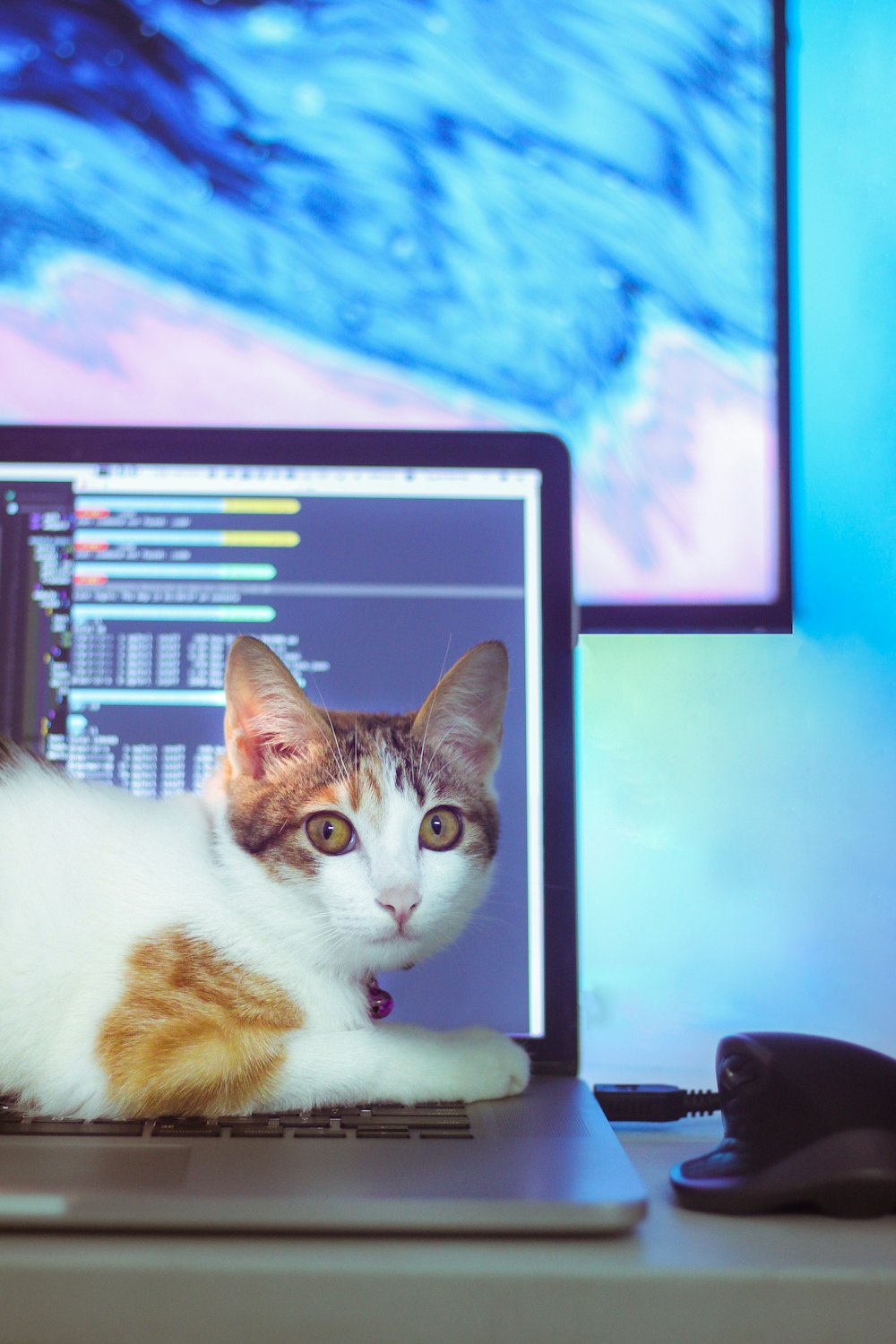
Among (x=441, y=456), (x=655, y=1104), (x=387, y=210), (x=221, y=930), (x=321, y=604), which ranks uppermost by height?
(x=387, y=210)

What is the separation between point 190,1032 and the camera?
662 mm

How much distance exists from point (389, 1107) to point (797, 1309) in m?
0.32

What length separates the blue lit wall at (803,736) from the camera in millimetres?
1122

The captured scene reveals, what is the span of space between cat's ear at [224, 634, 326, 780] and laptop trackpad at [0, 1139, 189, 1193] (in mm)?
293

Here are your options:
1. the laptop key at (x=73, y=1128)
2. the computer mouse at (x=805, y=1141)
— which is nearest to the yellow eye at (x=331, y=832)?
the laptop key at (x=73, y=1128)

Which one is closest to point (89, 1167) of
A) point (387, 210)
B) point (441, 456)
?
point (441, 456)

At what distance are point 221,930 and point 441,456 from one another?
444 millimetres

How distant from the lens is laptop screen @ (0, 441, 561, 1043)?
87cm

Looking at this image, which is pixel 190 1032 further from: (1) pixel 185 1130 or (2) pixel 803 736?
(2) pixel 803 736

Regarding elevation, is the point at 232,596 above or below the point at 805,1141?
above

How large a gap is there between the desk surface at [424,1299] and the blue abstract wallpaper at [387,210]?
0.90 m

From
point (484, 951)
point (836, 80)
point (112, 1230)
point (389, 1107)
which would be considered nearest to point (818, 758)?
point (484, 951)

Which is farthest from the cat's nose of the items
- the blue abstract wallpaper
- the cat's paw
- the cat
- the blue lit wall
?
the blue abstract wallpaper

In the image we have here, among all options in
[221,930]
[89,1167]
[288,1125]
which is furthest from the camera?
[221,930]
